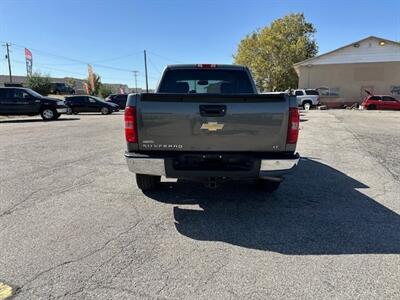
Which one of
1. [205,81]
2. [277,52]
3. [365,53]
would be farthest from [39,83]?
[205,81]

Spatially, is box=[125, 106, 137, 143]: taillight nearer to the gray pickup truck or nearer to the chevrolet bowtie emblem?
the gray pickup truck

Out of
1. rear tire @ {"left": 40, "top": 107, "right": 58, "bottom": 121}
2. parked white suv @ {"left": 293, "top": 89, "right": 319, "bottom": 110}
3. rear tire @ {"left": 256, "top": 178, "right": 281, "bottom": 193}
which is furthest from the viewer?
parked white suv @ {"left": 293, "top": 89, "right": 319, "bottom": 110}

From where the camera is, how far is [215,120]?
3.82 metres

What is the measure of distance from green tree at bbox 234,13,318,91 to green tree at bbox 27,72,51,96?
109 feet

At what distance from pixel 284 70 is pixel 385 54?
47.2 ft

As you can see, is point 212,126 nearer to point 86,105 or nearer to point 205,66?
point 205,66

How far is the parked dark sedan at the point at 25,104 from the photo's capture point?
1766cm

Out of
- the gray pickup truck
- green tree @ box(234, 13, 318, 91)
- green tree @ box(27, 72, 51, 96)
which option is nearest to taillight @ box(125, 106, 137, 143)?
the gray pickup truck

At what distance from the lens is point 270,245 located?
3455 mm

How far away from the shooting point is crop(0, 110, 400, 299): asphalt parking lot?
274cm

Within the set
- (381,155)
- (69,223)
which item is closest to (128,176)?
(69,223)

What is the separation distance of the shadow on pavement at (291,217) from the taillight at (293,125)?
1.05 meters

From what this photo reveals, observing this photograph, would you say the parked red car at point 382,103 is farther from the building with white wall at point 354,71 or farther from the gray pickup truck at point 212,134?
the gray pickup truck at point 212,134

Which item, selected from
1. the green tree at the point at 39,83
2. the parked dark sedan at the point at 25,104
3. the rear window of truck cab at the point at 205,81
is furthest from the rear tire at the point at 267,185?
the green tree at the point at 39,83
